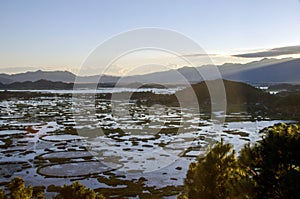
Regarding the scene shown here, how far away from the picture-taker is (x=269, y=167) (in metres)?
13.2

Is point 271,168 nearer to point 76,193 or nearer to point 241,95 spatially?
point 76,193

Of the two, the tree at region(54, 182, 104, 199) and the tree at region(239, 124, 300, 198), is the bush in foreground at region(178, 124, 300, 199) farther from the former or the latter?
the tree at region(54, 182, 104, 199)

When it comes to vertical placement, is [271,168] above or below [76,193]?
above

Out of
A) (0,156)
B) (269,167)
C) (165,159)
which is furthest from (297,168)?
(0,156)

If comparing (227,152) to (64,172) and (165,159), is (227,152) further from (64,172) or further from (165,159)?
(165,159)

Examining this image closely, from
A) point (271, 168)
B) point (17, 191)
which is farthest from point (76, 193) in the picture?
point (271, 168)

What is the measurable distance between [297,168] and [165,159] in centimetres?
4860

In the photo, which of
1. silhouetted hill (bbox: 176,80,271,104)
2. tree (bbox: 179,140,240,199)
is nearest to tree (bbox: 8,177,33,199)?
tree (bbox: 179,140,240,199)

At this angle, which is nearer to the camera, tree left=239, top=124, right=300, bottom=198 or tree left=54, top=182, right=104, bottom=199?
tree left=239, top=124, right=300, bottom=198

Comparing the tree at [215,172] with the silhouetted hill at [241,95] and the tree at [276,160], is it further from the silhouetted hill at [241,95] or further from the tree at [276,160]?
the silhouetted hill at [241,95]

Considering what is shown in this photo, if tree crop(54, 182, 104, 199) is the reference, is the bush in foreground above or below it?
above

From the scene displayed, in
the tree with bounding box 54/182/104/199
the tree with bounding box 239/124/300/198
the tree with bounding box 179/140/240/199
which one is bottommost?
the tree with bounding box 54/182/104/199

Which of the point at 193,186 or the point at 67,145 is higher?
the point at 193,186

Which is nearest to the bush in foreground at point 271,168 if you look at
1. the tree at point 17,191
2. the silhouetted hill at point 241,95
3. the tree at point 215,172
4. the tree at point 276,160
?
the tree at point 276,160
